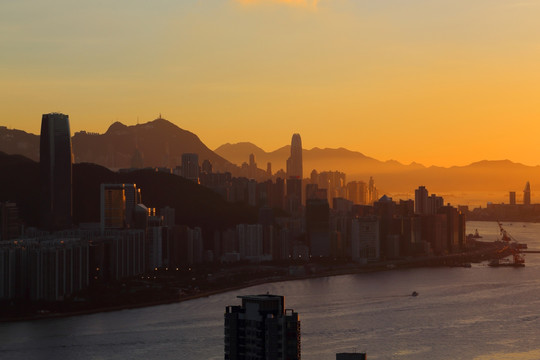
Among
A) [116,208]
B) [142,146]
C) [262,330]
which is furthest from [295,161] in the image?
[262,330]

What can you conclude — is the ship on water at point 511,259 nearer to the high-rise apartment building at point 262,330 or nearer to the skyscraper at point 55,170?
the skyscraper at point 55,170

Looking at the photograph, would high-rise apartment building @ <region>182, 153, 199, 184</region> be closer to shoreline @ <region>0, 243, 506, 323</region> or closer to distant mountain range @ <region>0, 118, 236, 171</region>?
distant mountain range @ <region>0, 118, 236, 171</region>

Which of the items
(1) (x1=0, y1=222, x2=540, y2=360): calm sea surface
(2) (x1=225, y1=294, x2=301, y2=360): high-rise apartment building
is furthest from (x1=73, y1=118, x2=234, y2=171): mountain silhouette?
(2) (x1=225, y1=294, x2=301, y2=360): high-rise apartment building

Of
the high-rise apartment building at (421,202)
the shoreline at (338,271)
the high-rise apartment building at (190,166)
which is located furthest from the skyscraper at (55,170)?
the high-rise apartment building at (421,202)

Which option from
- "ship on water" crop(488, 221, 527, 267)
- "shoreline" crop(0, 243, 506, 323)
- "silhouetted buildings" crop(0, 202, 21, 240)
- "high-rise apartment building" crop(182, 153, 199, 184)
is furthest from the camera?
"high-rise apartment building" crop(182, 153, 199, 184)

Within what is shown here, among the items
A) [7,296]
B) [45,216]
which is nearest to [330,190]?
[45,216]

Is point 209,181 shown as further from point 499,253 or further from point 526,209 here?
point 526,209
